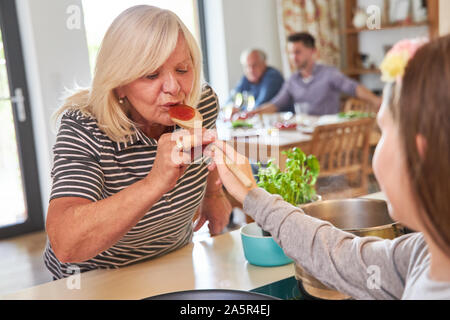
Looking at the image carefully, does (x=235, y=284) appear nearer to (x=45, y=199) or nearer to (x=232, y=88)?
(x=45, y=199)

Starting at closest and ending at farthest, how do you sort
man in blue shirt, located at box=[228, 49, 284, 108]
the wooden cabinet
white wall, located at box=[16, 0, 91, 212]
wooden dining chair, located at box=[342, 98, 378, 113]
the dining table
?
the dining table < white wall, located at box=[16, 0, 91, 212] < wooden dining chair, located at box=[342, 98, 378, 113] < man in blue shirt, located at box=[228, 49, 284, 108] < the wooden cabinet

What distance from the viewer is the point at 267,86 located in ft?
15.4

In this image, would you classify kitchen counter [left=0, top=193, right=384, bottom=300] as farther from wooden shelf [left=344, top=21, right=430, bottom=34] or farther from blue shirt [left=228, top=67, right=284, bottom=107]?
wooden shelf [left=344, top=21, right=430, bottom=34]

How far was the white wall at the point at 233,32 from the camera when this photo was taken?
501 centimetres

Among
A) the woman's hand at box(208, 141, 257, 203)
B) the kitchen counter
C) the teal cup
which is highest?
the woman's hand at box(208, 141, 257, 203)

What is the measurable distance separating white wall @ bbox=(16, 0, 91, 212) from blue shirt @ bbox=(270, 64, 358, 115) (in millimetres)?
1720

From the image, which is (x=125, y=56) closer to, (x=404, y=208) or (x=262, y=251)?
(x=262, y=251)

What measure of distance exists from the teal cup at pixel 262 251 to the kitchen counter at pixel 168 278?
1cm

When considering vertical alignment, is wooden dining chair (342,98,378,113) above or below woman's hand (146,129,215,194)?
below

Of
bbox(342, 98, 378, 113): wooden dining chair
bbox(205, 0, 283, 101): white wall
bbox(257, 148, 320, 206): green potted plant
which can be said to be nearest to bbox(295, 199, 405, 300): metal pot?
bbox(257, 148, 320, 206): green potted plant

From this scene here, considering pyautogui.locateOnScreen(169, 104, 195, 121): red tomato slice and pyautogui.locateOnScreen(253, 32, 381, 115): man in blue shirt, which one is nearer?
pyautogui.locateOnScreen(169, 104, 195, 121): red tomato slice

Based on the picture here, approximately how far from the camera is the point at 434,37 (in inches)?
22.7

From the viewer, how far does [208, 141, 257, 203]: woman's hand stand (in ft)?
2.96

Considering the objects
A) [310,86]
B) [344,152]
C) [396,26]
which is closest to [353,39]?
[396,26]
